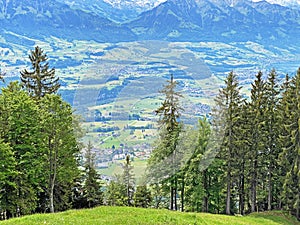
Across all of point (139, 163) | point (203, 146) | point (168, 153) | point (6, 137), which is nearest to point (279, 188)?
point (203, 146)

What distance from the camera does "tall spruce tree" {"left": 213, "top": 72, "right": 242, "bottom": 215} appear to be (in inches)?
1572

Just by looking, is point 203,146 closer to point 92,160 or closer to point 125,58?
point 92,160

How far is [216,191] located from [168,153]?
7563 mm

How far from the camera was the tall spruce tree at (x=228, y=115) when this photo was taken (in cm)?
3994

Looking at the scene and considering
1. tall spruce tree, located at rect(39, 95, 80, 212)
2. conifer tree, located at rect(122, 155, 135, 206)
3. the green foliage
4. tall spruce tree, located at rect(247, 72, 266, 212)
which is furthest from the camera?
conifer tree, located at rect(122, 155, 135, 206)

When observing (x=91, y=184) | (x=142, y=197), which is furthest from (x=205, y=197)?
(x=91, y=184)

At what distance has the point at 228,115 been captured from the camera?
132 ft

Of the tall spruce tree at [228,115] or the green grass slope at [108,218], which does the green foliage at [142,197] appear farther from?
the green grass slope at [108,218]

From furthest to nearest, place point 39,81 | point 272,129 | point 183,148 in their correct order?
point 272,129 < point 39,81 < point 183,148

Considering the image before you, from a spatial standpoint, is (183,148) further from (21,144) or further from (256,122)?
(21,144)

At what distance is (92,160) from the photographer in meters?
43.7

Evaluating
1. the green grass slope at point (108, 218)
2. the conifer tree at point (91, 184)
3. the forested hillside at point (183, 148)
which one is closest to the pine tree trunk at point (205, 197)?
the forested hillside at point (183, 148)

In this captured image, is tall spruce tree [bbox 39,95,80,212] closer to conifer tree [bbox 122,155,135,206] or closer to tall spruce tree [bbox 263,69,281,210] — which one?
conifer tree [bbox 122,155,135,206]

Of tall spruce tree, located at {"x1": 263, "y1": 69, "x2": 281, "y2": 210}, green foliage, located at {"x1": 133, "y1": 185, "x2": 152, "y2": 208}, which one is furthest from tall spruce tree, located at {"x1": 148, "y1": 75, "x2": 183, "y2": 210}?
tall spruce tree, located at {"x1": 263, "y1": 69, "x2": 281, "y2": 210}
